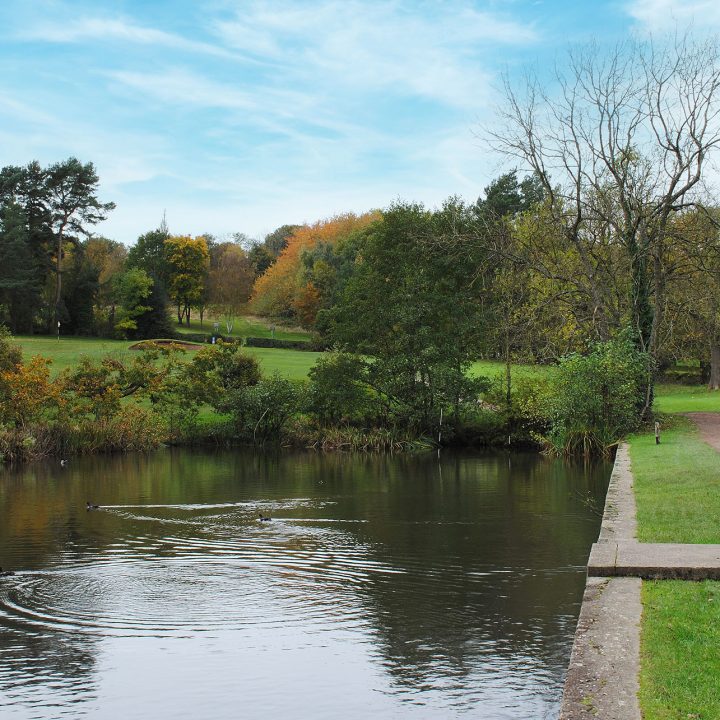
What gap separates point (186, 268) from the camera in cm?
8831

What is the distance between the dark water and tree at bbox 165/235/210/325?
67100 millimetres

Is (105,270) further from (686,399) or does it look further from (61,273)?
(686,399)

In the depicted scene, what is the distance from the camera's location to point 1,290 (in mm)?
67625

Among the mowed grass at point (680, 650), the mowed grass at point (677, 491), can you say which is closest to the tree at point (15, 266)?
the mowed grass at point (677, 491)

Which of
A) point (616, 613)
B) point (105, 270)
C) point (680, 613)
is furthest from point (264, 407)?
point (105, 270)

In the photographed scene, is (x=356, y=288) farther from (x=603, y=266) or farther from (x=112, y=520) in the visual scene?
(x=112, y=520)

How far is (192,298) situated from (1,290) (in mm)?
23309

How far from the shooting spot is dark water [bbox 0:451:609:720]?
7.99m

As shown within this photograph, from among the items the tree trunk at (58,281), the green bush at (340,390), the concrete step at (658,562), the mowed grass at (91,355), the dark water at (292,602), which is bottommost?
the dark water at (292,602)

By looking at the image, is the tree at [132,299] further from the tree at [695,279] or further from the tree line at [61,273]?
the tree at [695,279]

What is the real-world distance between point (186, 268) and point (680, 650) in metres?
84.4

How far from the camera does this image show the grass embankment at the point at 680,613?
598 cm

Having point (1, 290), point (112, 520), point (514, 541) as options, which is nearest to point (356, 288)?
point (112, 520)

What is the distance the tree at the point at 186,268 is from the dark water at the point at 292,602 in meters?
67.1
